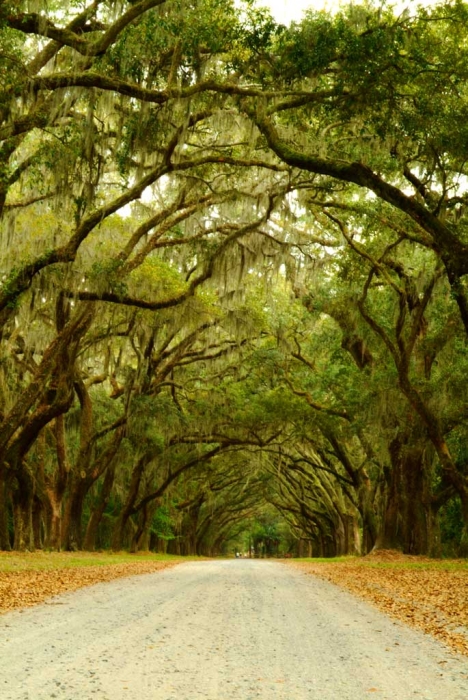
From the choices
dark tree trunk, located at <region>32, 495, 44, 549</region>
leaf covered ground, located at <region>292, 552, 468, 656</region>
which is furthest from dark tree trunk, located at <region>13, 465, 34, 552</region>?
leaf covered ground, located at <region>292, 552, 468, 656</region>

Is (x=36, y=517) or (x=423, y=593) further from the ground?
(x=36, y=517)

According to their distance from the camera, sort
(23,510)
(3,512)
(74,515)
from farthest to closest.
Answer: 1. (74,515)
2. (23,510)
3. (3,512)

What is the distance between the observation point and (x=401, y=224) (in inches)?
595

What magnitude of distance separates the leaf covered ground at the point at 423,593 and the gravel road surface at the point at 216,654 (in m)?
0.28

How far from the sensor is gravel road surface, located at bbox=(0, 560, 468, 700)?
13.2 ft

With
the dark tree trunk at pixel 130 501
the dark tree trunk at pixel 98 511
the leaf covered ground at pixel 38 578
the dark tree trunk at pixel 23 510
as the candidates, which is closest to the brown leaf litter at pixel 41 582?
the leaf covered ground at pixel 38 578

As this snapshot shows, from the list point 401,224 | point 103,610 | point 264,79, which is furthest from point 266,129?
point 103,610

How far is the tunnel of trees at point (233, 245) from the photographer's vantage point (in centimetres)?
1034

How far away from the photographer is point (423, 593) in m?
10.0

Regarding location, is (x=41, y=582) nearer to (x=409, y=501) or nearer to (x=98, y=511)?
(x=409, y=501)

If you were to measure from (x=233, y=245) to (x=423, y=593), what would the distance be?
9212 millimetres

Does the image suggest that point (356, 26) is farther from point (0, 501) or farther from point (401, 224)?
point (0, 501)

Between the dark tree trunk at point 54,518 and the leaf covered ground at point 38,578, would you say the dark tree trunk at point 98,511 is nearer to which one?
the dark tree trunk at point 54,518

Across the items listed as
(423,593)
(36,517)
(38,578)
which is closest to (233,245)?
(38,578)
